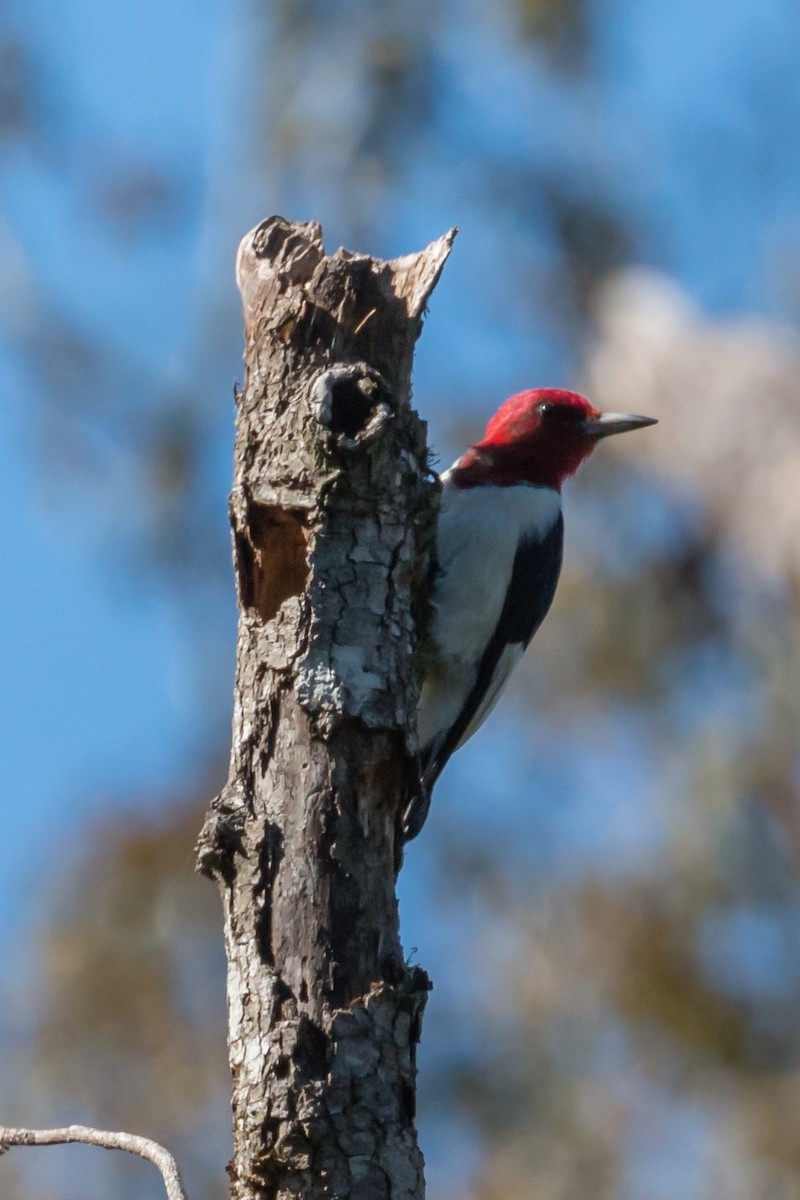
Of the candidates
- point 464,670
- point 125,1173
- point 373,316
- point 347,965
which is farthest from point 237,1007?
Answer: point 125,1173

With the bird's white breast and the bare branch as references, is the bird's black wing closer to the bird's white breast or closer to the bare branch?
the bird's white breast

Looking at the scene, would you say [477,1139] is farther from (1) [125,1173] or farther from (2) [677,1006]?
(1) [125,1173]

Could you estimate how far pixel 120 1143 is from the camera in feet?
7.95

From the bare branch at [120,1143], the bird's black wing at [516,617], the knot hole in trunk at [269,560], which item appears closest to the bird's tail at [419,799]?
the bird's black wing at [516,617]

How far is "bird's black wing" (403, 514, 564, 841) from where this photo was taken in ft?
14.4

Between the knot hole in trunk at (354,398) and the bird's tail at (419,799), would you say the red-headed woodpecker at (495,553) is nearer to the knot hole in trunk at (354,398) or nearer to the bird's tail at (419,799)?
the bird's tail at (419,799)

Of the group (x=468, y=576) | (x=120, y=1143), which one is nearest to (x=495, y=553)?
(x=468, y=576)

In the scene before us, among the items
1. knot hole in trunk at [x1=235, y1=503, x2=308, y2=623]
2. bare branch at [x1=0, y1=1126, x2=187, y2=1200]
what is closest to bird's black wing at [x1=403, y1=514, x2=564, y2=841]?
knot hole in trunk at [x1=235, y1=503, x2=308, y2=623]

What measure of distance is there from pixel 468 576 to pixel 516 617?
0.48 meters

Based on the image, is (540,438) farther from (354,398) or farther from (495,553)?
(354,398)

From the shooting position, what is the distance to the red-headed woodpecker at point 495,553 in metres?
4.12

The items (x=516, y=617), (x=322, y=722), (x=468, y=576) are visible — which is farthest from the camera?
(x=516, y=617)

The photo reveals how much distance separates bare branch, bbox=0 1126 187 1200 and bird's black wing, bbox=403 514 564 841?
190 cm

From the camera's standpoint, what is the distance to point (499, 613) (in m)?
4.38
